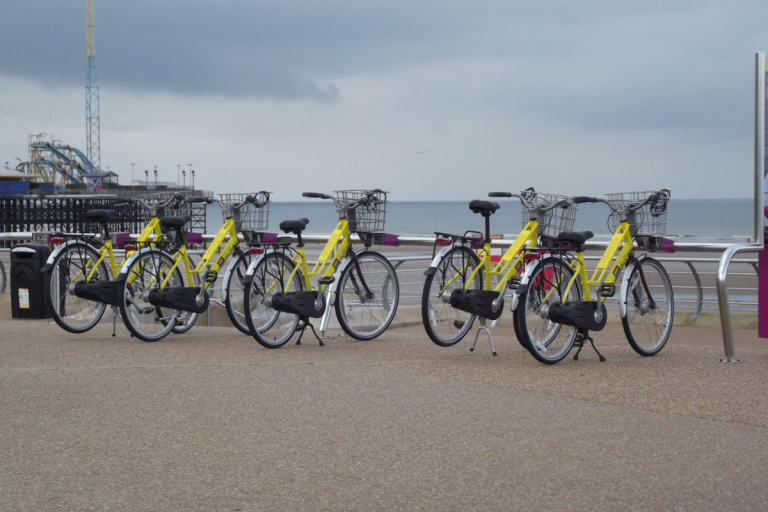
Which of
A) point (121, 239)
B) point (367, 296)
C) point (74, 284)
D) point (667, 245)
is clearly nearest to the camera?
point (667, 245)

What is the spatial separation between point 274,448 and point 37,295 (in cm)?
636

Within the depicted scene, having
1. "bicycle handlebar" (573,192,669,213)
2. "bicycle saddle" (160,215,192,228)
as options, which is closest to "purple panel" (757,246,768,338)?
"bicycle handlebar" (573,192,669,213)

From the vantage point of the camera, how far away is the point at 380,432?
14.4ft

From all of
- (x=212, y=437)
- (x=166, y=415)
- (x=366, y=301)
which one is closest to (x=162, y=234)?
(x=366, y=301)

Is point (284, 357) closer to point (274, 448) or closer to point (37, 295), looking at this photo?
point (274, 448)

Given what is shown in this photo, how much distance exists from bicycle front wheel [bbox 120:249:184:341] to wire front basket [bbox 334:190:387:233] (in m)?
1.49

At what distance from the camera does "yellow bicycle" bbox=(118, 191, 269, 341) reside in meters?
7.49

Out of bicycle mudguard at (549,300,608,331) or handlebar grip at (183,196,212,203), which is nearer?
bicycle mudguard at (549,300,608,331)

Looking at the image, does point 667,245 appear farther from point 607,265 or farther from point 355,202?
point 355,202

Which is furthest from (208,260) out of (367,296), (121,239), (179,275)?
(121,239)

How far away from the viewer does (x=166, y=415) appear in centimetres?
473

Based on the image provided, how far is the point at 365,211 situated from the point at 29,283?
394 cm

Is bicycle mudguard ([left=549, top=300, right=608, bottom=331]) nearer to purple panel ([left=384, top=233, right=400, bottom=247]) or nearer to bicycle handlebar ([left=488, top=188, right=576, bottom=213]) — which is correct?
bicycle handlebar ([left=488, top=188, right=576, bottom=213])

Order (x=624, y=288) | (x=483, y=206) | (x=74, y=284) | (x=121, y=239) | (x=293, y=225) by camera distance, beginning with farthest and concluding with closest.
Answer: (x=121, y=239) < (x=74, y=284) < (x=293, y=225) < (x=483, y=206) < (x=624, y=288)
